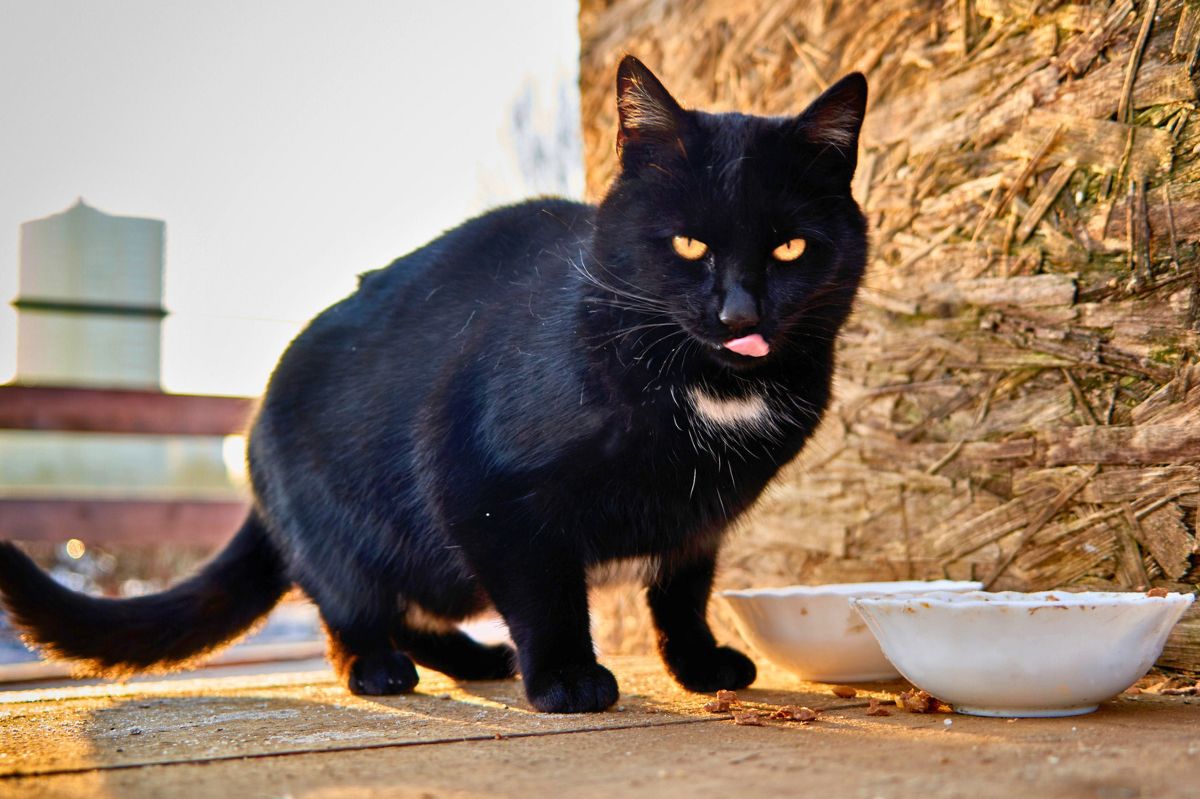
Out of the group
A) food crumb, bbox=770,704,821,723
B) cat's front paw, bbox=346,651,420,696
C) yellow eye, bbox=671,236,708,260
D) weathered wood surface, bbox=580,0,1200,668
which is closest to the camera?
food crumb, bbox=770,704,821,723

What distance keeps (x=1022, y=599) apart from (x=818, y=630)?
0.38m

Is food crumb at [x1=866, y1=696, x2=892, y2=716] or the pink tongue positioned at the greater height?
the pink tongue

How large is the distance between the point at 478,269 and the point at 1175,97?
135cm

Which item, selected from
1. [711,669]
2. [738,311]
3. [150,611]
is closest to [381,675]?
[150,611]

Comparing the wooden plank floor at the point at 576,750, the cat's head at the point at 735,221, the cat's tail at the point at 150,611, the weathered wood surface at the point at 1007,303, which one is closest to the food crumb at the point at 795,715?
the wooden plank floor at the point at 576,750

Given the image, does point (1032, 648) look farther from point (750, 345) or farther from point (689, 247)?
point (689, 247)

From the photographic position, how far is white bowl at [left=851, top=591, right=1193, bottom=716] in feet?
4.95

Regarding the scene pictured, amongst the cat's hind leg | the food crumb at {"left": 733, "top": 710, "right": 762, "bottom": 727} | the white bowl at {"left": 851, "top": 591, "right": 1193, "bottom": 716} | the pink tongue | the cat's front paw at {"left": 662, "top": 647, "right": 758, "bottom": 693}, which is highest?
the pink tongue

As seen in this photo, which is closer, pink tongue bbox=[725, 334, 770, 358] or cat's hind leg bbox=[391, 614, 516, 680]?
pink tongue bbox=[725, 334, 770, 358]

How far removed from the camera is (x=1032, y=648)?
1.52 m

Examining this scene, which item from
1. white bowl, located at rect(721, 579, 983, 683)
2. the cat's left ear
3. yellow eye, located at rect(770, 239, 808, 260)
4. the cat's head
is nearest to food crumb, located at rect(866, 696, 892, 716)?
white bowl, located at rect(721, 579, 983, 683)

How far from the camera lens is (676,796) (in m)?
1.10

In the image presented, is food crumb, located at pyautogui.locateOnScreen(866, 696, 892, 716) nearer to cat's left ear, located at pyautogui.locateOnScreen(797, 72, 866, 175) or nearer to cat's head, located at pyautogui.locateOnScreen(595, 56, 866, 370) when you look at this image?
cat's head, located at pyautogui.locateOnScreen(595, 56, 866, 370)

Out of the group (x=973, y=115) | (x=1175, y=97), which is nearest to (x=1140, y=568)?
(x=1175, y=97)
